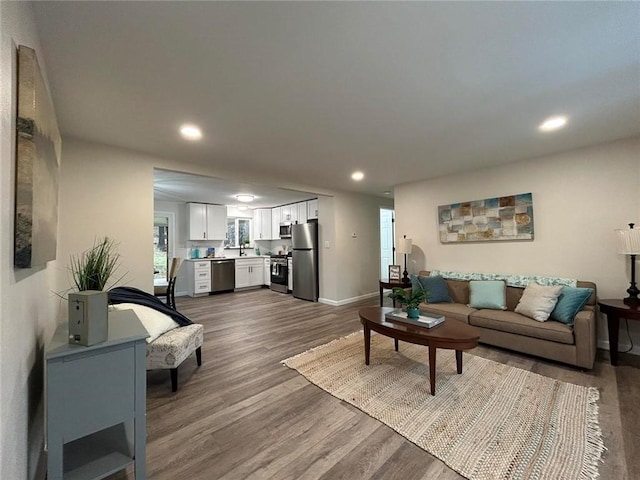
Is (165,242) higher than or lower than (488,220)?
lower

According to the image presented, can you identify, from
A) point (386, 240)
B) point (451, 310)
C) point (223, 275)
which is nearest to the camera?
point (451, 310)

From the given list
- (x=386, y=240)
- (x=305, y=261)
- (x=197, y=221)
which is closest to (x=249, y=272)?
(x=197, y=221)

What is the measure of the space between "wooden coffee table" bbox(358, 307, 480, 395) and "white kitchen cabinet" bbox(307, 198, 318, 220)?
370cm

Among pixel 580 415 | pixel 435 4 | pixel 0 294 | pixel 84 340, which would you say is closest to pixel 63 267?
pixel 84 340

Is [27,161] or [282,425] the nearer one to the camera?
[27,161]

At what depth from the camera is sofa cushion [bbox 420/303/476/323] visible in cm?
322

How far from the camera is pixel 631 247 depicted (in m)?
2.59

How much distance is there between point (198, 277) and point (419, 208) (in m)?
5.13

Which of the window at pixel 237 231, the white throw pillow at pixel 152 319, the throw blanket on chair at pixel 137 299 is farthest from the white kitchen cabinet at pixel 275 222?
the white throw pillow at pixel 152 319

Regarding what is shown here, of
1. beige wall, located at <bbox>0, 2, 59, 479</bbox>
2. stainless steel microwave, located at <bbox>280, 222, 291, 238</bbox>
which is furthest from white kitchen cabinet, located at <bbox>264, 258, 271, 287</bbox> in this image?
beige wall, located at <bbox>0, 2, 59, 479</bbox>

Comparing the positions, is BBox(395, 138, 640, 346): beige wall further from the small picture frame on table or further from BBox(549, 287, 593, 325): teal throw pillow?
the small picture frame on table

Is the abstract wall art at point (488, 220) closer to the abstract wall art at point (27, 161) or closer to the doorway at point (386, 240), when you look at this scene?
the doorway at point (386, 240)

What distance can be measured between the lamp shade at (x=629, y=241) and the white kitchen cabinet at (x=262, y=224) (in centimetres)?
657

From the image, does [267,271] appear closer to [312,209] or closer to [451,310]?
[312,209]
